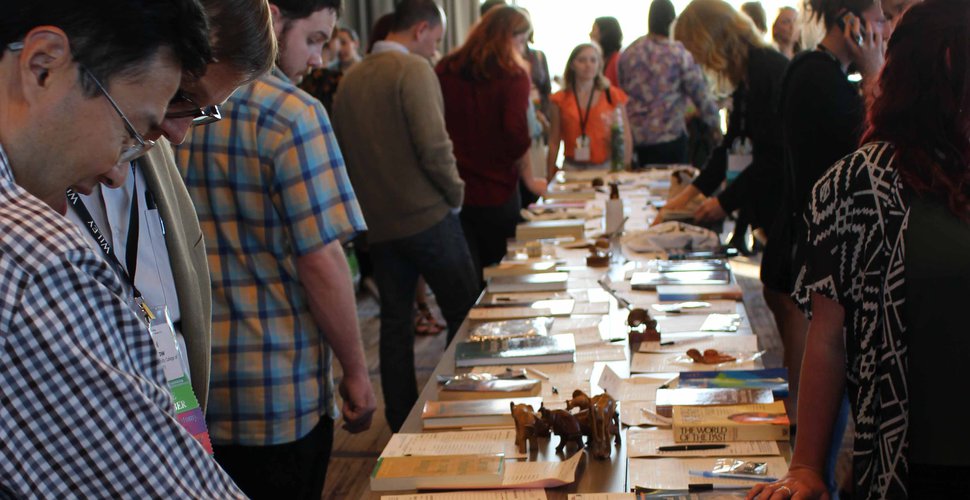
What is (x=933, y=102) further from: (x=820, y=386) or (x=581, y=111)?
(x=581, y=111)

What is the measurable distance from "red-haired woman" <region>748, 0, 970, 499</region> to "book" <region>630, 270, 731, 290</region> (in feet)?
4.28

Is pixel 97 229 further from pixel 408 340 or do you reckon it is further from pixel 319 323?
pixel 408 340

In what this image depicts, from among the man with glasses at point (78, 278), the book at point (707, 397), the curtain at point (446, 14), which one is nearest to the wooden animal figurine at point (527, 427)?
the book at point (707, 397)

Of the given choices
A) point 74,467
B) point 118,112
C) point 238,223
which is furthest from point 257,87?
point 74,467

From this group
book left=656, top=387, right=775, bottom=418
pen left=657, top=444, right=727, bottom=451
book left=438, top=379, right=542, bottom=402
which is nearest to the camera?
pen left=657, top=444, right=727, bottom=451

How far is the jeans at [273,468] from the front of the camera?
6.77ft

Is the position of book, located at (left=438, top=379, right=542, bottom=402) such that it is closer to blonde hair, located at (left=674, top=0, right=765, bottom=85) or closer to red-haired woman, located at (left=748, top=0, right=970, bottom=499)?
red-haired woman, located at (left=748, top=0, right=970, bottom=499)

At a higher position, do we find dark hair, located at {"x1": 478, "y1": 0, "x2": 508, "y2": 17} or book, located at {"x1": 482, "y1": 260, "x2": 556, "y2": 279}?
dark hair, located at {"x1": 478, "y1": 0, "x2": 508, "y2": 17}

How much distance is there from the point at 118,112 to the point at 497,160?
3.47 meters

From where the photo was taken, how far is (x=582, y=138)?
586 centimetres

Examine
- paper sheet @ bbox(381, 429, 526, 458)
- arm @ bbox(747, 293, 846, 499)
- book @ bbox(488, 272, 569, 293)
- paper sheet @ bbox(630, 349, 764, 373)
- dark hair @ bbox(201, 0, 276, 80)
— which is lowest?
book @ bbox(488, 272, 569, 293)

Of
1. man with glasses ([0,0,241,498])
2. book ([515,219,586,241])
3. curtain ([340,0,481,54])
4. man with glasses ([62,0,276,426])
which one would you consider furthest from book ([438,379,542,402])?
curtain ([340,0,481,54])

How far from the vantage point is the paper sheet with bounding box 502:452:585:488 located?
60.7 inches

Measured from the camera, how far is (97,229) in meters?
1.30
